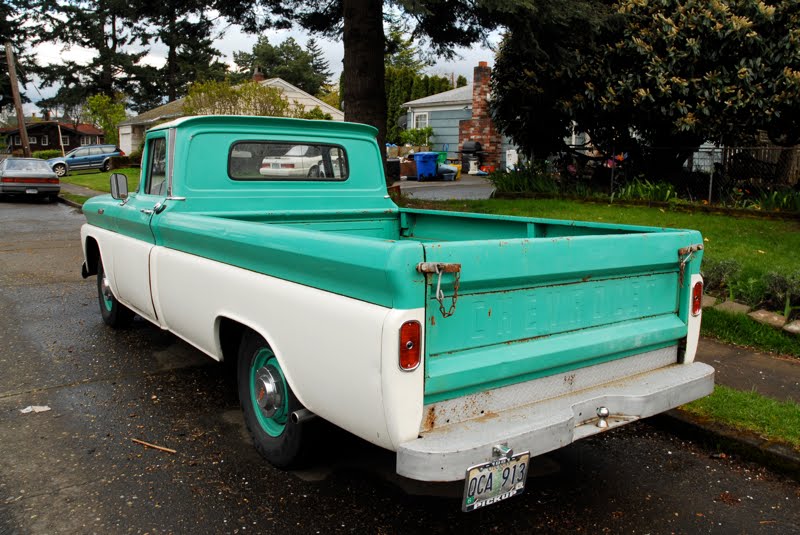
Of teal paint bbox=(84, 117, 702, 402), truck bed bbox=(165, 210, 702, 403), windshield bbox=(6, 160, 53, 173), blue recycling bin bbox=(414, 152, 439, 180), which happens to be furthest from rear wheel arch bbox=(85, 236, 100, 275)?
blue recycling bin bbox=(414, 152, 439, 180)

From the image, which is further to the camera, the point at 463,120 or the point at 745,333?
the point at 463,120

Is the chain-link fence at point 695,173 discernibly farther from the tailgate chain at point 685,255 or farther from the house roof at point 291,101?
the house roof at point 291,101

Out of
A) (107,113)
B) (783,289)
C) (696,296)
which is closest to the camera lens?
(696,296)

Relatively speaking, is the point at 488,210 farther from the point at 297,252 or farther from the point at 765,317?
the point at 297,252

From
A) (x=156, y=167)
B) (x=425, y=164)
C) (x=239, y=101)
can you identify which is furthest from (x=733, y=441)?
(x=239, y=101)

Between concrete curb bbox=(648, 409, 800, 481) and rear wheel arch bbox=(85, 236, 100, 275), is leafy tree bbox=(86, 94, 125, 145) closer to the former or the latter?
rear wheel arch bbox=(85, 236, 100, 275)

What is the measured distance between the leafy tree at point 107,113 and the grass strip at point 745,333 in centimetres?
4707

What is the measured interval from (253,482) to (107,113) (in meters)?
48.0

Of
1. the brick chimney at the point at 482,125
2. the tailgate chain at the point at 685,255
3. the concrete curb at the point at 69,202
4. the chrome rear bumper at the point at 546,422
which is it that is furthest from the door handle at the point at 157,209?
the brick chimney at the point at 482,125

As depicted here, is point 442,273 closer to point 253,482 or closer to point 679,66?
point 253,482

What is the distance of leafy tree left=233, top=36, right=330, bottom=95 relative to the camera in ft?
215

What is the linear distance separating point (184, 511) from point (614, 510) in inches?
78.7

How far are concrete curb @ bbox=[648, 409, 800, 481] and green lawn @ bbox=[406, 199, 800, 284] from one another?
9.32ft

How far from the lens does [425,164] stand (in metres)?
24.3
